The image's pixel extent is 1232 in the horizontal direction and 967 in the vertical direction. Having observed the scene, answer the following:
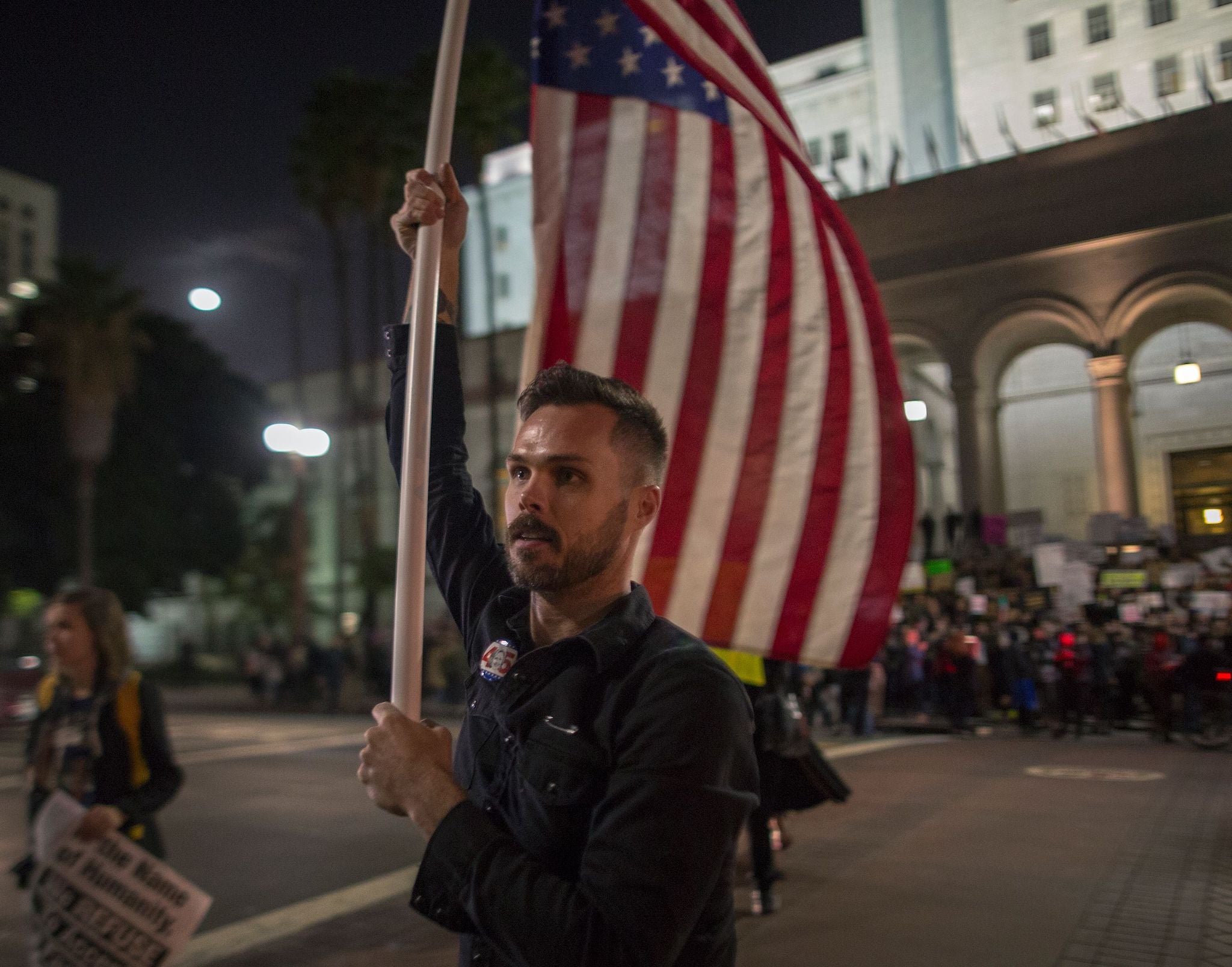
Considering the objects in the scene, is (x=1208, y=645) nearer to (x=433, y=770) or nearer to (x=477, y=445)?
(x=433, y=770)

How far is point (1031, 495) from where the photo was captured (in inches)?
1447

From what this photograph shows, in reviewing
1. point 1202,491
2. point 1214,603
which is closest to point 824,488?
point 1214,603

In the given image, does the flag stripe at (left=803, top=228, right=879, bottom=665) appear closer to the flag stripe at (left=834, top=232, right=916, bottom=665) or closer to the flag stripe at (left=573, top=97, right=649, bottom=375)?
the flag stripe at (left=834, top=232, right=916, bottom=665)

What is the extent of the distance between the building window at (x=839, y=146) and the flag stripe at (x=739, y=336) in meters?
50.3

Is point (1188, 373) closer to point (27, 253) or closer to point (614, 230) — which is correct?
point (614, 230)

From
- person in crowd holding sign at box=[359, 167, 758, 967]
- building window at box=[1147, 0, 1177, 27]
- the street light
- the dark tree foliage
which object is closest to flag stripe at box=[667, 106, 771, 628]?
person in crowd holding sign at box=[359, 167, 758, 967]

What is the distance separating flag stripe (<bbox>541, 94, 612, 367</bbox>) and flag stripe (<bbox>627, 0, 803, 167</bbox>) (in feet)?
2.33

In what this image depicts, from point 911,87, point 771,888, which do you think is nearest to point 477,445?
point 911,87

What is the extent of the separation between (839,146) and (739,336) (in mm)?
51902

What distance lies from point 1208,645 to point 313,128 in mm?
28424

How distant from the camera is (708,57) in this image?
4.36m

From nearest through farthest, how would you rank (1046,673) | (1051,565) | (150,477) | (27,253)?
(1046,673) < (1051,565) < (150,477) < (27,253)

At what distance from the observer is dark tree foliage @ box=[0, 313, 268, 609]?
113 feet

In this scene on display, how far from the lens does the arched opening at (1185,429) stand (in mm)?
31828
